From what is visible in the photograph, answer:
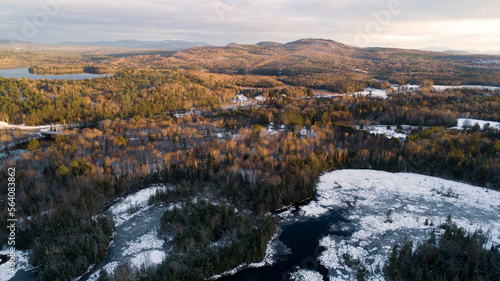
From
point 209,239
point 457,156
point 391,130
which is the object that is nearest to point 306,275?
point 209,239

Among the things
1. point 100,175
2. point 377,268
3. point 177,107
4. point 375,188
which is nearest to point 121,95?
point 177,107

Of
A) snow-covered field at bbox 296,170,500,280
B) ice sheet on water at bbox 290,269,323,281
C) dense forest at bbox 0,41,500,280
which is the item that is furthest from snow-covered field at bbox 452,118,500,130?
ice sheet on water at bbox 290,269,323,281

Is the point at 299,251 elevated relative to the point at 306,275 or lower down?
elevated

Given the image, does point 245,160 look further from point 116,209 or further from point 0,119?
point 0,119

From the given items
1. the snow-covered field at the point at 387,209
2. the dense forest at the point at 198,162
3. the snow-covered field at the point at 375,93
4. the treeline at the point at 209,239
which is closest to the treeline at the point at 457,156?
the dense forest at the point at 198,162

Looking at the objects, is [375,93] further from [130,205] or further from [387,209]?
[130,205]

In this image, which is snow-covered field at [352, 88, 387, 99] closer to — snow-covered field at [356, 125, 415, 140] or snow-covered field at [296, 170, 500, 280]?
snow-covered field at [356, 125, 415, 140]
